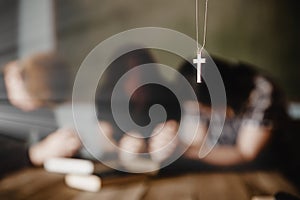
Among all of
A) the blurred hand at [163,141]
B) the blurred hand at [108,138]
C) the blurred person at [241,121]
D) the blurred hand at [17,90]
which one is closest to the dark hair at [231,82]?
the blurred person at [241,121]

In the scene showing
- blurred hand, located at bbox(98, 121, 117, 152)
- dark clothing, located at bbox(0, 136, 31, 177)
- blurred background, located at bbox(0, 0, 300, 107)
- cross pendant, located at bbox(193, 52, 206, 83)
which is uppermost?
blurred background, located at bbox(0, 0, 300, 107)

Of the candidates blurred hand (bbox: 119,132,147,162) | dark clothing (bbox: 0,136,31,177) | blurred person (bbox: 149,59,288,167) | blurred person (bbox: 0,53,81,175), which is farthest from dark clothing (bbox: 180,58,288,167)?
dark clothing (bbox: 0,136,31,177)

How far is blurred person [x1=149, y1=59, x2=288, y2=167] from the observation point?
93 cm

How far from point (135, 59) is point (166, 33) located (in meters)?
0.11

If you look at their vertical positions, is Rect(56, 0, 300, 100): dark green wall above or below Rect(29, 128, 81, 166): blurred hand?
above

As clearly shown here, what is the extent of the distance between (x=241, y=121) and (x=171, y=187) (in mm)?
253

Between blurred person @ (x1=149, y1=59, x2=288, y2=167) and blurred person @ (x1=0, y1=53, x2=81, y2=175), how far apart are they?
25 cm

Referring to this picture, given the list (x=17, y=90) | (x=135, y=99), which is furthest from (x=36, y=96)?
(x=135, y=99)

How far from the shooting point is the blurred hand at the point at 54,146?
960 millimetres

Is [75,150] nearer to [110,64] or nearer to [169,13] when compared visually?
[110,64]

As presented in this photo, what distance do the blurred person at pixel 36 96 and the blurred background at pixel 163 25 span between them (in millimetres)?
33

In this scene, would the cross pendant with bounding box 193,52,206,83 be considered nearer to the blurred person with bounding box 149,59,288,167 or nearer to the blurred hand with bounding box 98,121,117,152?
the blurred person with bounding box 149,59,288,167

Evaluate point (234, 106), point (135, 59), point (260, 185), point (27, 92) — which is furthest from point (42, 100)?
point (260, 185)

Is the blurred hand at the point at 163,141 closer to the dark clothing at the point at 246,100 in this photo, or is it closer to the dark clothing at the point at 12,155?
the dark clothing at the point at 246,100
